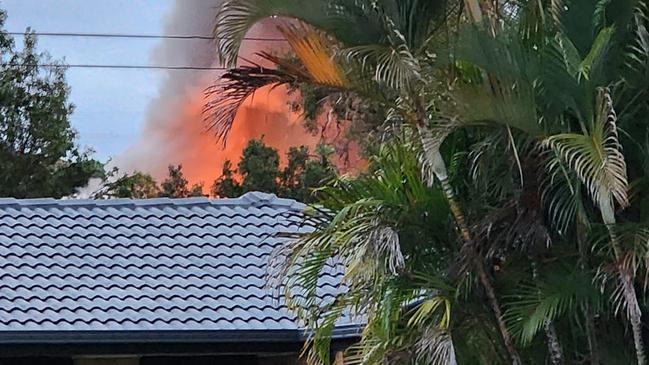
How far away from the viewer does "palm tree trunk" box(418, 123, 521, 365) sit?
6543 mm

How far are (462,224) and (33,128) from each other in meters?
19.1

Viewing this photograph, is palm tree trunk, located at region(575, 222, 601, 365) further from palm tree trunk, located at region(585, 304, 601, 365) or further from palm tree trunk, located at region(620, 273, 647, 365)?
palm tree trunk, located at region(620, 273, 647, 365)

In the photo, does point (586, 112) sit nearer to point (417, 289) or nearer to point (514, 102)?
point (514, 102)

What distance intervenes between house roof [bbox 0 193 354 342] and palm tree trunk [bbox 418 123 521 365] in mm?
3197

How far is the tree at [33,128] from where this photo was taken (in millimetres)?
23812

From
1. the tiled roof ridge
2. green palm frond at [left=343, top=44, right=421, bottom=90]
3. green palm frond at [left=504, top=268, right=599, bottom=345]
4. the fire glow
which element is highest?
the fire glow

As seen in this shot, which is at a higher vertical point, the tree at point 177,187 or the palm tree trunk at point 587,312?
the tree at point 177,187

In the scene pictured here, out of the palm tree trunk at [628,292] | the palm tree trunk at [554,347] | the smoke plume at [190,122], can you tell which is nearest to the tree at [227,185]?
the smoke plume at [190,122]

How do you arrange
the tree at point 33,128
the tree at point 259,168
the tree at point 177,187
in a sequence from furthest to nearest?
the tree at point 177,187 < the tree at point 259,168 < the tree at point 33,128

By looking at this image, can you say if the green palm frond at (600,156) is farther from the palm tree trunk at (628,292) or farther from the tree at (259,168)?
the tree at (259,168)

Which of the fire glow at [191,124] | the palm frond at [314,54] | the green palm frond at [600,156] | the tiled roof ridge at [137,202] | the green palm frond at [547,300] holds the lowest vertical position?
the green palm frond at [547,300]

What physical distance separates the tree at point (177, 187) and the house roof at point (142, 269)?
15.6 metres

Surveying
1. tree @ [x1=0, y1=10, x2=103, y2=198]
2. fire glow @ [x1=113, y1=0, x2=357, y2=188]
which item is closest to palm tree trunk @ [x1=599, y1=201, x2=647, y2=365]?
fire glow @ [x1=113, y1=0, x2=357, y2=188]

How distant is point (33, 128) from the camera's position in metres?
24.1
